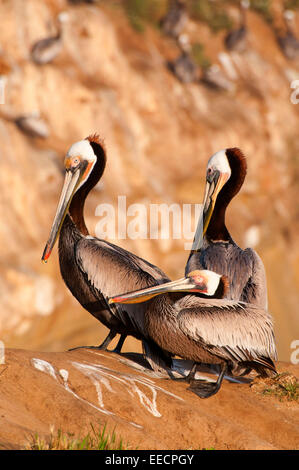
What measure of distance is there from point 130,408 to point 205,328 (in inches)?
37.6

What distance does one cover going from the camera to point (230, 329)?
5.98 m

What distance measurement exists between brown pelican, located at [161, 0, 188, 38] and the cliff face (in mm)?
377

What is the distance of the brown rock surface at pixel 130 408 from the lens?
4859 mm

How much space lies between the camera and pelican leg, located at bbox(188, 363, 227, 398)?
6016 millimetres

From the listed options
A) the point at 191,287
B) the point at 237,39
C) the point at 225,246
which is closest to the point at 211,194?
the point at 225,246

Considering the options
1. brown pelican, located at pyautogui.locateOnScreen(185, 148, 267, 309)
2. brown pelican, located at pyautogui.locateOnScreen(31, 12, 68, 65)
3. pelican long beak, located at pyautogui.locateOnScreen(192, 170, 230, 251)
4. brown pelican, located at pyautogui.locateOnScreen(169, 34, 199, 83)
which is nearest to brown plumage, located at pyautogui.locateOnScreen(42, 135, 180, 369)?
brown pelican, located at pyautogui.locateOnScreen(185, 148, 267, 309)

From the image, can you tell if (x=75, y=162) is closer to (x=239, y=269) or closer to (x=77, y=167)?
(x=77, y=167)

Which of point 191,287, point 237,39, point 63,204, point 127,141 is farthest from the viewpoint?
point 237,39

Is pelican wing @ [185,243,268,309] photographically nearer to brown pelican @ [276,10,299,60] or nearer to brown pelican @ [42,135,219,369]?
brown pelican @ [42,135,219,369]

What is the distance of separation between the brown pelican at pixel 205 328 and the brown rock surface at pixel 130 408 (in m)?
0.30

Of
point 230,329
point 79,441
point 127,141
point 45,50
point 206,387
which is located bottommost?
point 206,387

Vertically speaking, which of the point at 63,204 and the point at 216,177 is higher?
the point at 216,177
